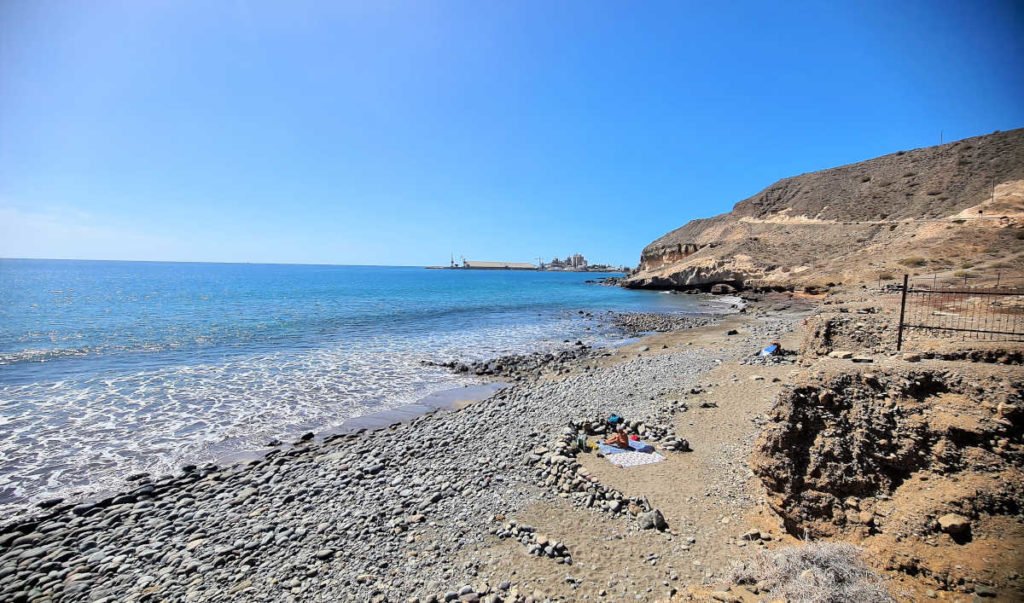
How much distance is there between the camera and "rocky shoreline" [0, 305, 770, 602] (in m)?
5.01

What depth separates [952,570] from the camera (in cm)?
362

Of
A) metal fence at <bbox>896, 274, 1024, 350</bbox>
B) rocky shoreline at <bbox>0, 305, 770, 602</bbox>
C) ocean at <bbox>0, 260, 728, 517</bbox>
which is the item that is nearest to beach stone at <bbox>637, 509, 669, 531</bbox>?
rocky shoreline at <bbox>0, 305, 770, 602</bbox>

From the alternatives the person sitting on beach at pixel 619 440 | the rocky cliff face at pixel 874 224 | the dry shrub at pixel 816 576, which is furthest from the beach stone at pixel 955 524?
the rocky cliff face at pixel 874 224

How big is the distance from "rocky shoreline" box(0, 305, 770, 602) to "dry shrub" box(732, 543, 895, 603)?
1416 millimetres

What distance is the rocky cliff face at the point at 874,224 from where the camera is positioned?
32250 mm

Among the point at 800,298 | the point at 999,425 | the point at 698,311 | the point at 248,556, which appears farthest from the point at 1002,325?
the point at 800,298

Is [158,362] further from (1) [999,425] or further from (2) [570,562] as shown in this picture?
(1) [999,425]

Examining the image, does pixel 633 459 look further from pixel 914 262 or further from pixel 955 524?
pixel 914 262

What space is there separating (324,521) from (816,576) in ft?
21.1

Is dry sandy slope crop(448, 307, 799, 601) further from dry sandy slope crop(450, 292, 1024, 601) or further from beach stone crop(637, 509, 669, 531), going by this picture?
beach stone crop(637, 509, 669, 531)

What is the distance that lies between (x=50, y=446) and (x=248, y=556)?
8.24 metres

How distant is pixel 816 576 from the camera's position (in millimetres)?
3670

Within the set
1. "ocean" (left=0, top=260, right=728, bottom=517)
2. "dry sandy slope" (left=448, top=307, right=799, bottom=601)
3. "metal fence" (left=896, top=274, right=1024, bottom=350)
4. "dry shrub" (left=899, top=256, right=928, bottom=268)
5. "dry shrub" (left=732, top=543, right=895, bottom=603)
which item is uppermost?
"dry shrub" (left=899, top=256, right=928, bottom=268)

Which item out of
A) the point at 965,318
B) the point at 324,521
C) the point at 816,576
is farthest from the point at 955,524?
the point at 965,318
